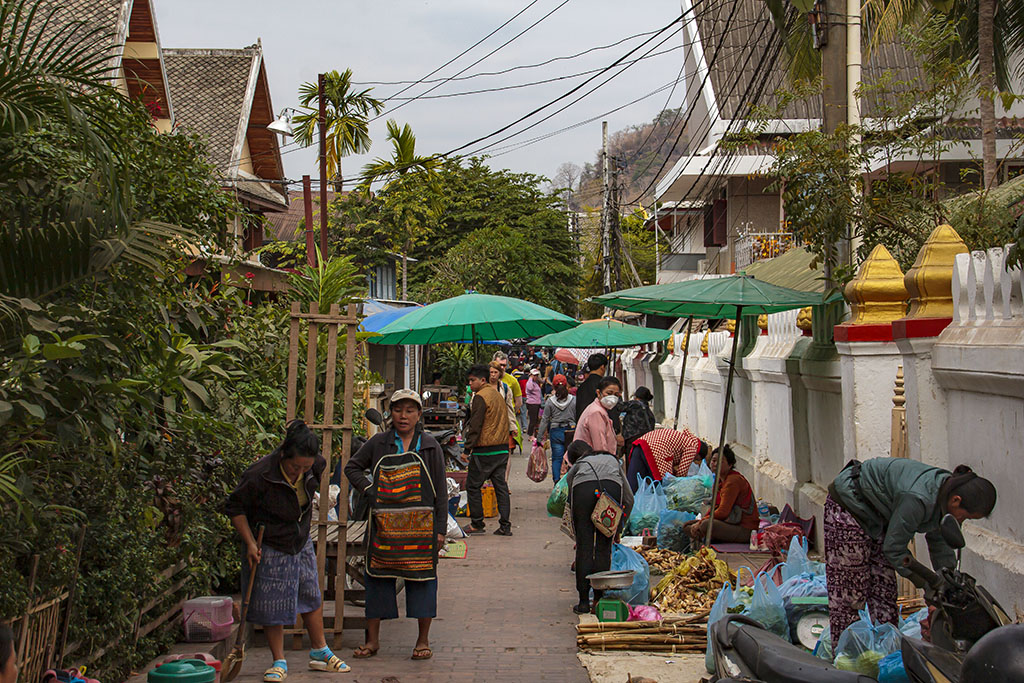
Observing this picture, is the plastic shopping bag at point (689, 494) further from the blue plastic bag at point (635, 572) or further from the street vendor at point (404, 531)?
the street vendor at point (404, 531)

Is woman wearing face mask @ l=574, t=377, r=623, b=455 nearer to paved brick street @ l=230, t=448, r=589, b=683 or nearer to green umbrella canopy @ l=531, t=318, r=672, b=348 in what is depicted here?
paved brick street @ l=230, t=448, r=589, b=683

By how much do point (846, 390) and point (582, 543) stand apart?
2.52m

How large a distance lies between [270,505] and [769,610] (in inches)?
123

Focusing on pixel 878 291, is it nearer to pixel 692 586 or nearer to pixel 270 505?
pixel 692 586

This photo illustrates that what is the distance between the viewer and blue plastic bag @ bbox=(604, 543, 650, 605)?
328 inches

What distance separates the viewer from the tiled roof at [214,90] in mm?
23391

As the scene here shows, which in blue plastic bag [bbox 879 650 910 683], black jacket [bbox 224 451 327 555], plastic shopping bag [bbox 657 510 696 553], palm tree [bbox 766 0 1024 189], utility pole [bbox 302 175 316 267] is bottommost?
plastic shopping bag [bbox 657 510 696 553]

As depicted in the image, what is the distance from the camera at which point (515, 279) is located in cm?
3697

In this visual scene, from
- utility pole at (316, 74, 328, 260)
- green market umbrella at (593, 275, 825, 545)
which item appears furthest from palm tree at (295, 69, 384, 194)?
green market umbrella at (593, 275, 825, 545)

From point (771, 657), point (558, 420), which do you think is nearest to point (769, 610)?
point (771, 657)

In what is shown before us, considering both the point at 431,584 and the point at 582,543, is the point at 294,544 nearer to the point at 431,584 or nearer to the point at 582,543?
the point at 431,584

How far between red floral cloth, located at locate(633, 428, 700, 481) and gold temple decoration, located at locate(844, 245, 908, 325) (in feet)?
14.5

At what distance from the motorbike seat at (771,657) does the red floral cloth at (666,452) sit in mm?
6602

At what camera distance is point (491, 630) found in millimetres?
8188
